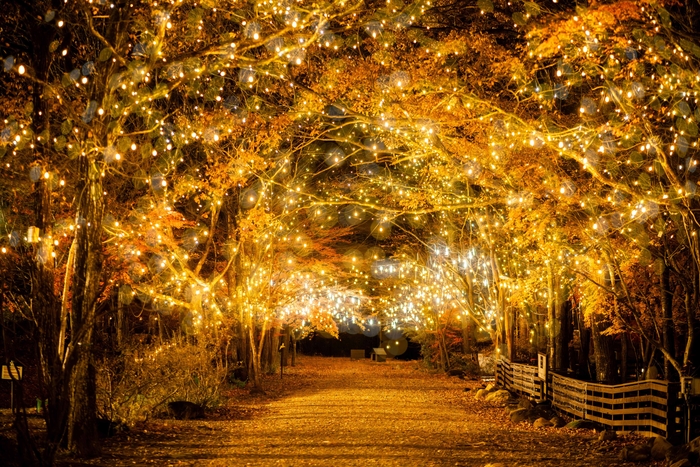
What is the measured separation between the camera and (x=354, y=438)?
1205cm

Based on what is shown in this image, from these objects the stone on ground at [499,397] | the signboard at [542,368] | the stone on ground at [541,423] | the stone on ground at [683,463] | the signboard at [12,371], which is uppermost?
the signboard at [12,371]

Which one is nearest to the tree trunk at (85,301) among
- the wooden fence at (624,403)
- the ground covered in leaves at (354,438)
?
the ground covered in leaves at (354,438)

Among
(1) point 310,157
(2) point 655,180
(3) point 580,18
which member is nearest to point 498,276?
(1) point 310,157

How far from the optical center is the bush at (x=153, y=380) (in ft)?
40.6

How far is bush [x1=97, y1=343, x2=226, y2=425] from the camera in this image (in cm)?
1238

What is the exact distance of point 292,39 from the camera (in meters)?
11.2

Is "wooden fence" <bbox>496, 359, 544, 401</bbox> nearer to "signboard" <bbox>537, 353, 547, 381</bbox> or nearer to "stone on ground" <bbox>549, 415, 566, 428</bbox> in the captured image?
"signboard" <bbox>537, 353, 547, 381</bbox>

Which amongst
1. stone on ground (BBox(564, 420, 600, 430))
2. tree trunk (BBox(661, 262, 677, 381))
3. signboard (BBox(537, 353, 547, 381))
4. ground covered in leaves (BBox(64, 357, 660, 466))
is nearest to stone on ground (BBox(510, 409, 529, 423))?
ground covered in leaves (BBox(64, 357, 660, 466))

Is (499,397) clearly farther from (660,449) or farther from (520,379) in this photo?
(660,449)

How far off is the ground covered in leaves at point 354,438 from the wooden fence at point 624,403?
2.00 feet

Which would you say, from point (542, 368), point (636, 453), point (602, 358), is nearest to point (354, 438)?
point (636, 453)

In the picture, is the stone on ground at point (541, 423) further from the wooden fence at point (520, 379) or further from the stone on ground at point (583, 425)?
the wooden fence at point (520, 379)

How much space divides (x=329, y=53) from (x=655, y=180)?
7.38 m

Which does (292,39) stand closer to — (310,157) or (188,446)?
(188,446)
